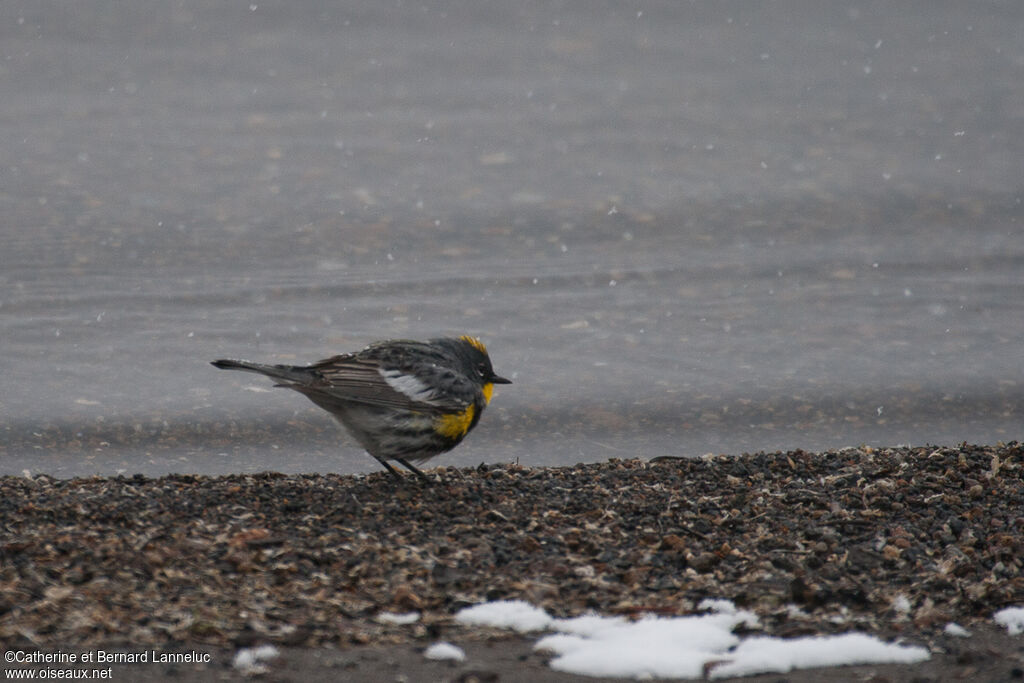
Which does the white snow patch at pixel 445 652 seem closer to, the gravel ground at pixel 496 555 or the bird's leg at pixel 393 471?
the gravel ground at pixel 496 555

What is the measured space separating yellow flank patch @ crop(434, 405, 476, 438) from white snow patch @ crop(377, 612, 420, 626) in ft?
6.06

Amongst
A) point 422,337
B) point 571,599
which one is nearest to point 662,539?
point 571,599

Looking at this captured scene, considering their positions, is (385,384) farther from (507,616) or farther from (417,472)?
(507,616)

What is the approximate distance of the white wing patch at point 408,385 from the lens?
6.45m

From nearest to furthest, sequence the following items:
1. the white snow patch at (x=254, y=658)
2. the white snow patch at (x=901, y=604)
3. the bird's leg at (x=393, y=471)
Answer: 1. the white snow patch at (x=254, y=658)
2. the white snow patch at (x=901, y=604)
3. the bird's leg at (x=393, y=471)

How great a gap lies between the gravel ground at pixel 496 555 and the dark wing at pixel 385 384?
415 millimetres

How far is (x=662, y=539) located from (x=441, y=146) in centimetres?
799

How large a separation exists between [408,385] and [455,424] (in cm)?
32

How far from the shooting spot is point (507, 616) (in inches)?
188

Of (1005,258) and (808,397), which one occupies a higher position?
(1005,258)

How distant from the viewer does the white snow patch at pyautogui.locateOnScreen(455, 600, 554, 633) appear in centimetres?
472

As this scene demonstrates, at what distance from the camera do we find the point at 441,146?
1288 centimetres

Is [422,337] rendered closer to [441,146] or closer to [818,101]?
[441,146]

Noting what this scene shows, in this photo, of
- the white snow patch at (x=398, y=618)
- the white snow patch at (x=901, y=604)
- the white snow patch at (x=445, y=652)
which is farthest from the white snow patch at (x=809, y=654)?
the white snow patch at (x=398, y=618)
